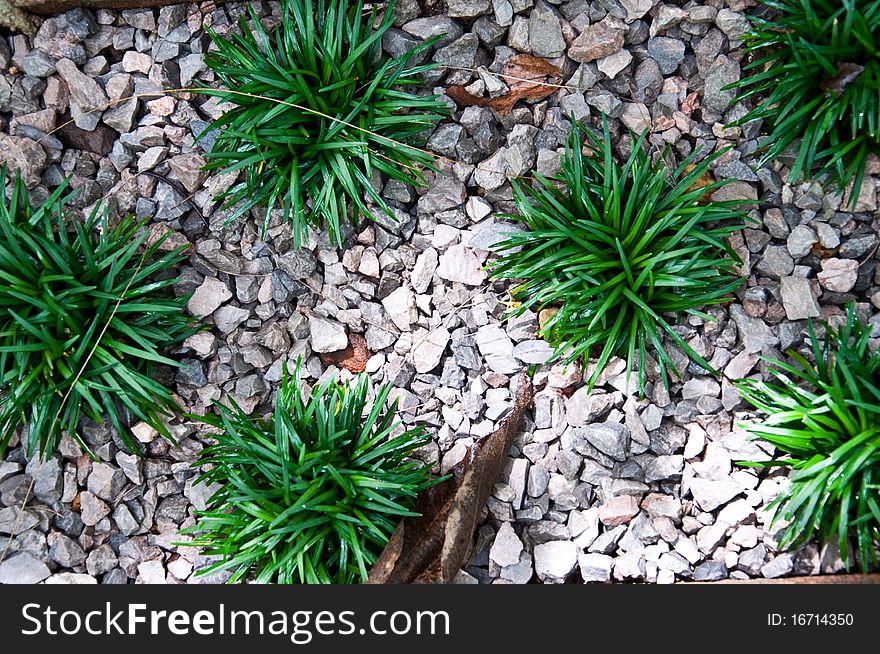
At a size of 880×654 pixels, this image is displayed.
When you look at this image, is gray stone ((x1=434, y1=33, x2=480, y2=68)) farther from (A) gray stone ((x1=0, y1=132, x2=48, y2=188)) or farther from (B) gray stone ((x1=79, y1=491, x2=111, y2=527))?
(B) gray stone ((x1=79, y1=491, x2=111, y2=527))

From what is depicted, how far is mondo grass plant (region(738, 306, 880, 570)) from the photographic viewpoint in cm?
224

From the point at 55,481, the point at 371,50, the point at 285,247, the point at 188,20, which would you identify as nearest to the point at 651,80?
the point at 371,50

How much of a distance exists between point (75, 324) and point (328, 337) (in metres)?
0.83

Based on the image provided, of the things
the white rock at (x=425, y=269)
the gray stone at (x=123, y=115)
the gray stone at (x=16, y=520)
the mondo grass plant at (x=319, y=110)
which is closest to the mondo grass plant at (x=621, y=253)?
the white rock at (x=425, y=269)

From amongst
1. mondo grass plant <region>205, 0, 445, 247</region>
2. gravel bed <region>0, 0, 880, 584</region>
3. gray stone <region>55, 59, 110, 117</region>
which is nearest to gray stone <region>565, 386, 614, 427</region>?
gravel bed <region>0, 0, 880, 584</region>

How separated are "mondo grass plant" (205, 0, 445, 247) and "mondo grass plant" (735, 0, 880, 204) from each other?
3.59 feet

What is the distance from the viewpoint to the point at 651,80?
2.62 m

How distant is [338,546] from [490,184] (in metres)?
1.33

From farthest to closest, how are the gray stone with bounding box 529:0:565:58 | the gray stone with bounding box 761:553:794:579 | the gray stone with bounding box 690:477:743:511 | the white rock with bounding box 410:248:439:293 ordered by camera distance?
the white rock with bounding box 410:248:439:293 < the gray stone with bounding box 529:0:565:58 < the gray stone with bounding box 690:477:743:511 < the gray stone with bounding box 761:553:794:579

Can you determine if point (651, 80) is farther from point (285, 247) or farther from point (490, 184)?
point (285, 247)

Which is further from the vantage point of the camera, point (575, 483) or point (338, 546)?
point (575, 483)

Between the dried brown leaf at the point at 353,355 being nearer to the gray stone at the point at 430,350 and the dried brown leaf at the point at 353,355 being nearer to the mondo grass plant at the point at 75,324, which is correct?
the gray stone at the point at 430,350

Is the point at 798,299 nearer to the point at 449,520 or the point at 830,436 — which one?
the point at 830,436

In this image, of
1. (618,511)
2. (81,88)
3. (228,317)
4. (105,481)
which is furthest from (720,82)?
(105,481)
